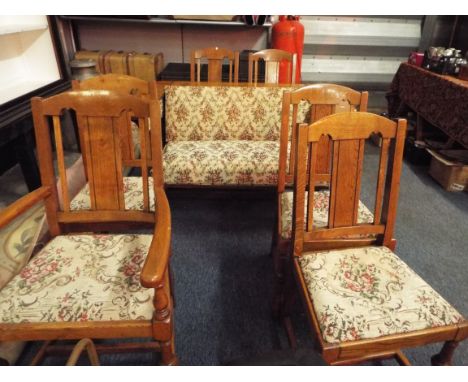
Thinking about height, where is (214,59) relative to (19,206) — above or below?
above

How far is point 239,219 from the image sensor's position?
2.24 meters

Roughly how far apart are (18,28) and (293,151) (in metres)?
1.97

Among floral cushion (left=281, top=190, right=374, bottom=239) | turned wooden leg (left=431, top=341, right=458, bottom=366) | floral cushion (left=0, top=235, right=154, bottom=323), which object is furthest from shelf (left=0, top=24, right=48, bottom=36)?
turned wooden leg (left=431, top=341, right=458, bottom=366)

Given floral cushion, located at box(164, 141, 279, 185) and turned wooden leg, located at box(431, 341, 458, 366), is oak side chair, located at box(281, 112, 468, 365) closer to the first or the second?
turned wooden leg, located at box(431, 341, 458, 366)

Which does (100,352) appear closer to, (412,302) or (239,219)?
(412,302)

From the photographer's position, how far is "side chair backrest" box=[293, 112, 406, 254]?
43.1 inches

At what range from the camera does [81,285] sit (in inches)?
40.4

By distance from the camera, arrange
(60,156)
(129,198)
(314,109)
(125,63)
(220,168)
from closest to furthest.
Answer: (60,156) → (129,198) → (314,109) → (220,168) → (125,63)

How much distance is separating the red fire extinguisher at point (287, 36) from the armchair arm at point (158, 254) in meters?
2.90

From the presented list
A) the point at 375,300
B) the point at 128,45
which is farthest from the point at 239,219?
the point at 128,45

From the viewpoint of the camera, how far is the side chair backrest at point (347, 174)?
1.09 metres

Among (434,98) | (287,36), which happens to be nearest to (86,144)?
(434,98)

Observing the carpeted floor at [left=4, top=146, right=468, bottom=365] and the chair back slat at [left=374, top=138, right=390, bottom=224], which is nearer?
the chair back slat at [left=374, top=138, right=390, bottom=224]

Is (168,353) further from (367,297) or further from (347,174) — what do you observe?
(347,174)
